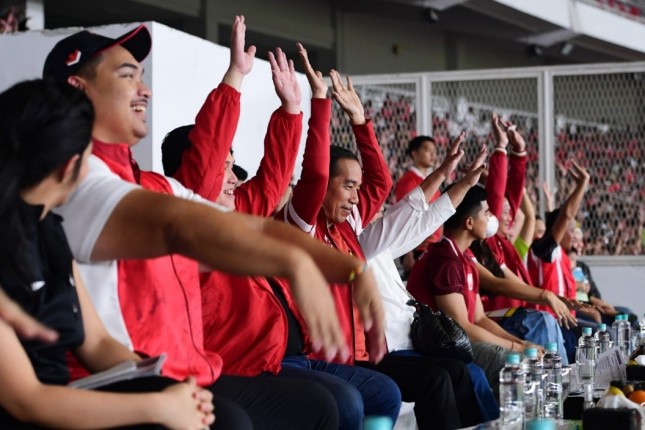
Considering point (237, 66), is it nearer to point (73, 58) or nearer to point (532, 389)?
point (73, 58)

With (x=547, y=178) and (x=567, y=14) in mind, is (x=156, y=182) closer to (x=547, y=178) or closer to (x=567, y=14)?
(x=547, y=178)

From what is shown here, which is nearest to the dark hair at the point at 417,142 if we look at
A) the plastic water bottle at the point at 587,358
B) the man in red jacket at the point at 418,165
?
the man in red jacket at the point at 418,165

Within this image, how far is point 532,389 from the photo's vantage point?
3.23 meters

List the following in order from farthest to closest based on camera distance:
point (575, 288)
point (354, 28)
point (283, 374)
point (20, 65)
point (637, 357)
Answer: point (354, 28), point (575, 288), point (20, 65), point (637, 357), point (283, 374)

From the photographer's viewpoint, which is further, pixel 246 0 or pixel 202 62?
pixel 246 0

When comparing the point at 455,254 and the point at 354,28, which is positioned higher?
the point at 354,28

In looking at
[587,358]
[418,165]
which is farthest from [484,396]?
[418,165]

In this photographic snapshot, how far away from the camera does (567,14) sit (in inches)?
558

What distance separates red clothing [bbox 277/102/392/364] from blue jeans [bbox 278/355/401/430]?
7 cm

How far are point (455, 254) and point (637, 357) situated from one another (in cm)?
92

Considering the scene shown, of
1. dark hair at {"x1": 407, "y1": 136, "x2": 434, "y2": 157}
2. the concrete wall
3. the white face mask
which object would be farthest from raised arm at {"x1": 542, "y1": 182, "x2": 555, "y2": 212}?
the concrete wall

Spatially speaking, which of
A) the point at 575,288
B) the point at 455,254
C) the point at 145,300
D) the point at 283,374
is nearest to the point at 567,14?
the point at 575,288

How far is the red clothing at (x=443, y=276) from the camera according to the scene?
14.2 feet

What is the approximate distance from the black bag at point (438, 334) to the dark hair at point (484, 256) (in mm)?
1065
